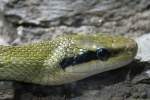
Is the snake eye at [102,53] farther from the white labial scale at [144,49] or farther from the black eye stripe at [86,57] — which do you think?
the white labial scale at [144,49]

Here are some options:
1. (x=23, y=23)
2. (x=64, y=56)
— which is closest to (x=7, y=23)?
(x=23, y=23)

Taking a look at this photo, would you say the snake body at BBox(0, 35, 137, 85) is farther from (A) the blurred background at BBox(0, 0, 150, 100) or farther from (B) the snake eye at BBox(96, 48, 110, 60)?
(A) the blurred background at BBox(0, 0, 150, 100)

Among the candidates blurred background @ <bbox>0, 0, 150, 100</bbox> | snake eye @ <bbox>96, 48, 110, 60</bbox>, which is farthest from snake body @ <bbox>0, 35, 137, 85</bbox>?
blurred background @ <bbox>0, 0, 150, 100</bbox>

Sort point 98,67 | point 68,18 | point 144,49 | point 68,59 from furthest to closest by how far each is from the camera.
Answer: point 68,18
point 144,49
point 68,59
point 98,67

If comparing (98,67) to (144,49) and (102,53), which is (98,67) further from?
(144,49)

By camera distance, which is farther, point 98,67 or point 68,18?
→ point 68,18

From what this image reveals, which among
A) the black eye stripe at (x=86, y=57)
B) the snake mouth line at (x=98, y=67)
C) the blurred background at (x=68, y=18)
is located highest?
the blurred background at (x=68, y=18)

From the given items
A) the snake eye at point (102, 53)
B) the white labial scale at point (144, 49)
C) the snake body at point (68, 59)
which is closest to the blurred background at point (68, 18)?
the white labial scale at point (144, 49)

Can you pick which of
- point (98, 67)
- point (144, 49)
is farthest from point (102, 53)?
point (144, 49)
